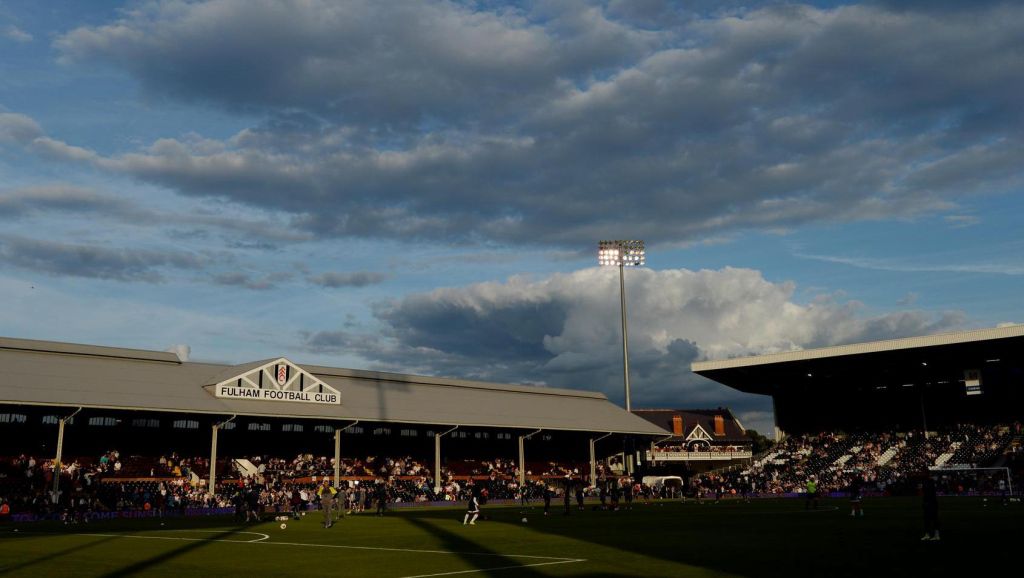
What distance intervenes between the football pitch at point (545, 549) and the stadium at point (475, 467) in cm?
18

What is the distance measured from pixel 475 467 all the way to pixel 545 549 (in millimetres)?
58745

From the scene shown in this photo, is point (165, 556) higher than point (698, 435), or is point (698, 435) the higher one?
point (698, 435)

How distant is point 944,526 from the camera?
2944cm

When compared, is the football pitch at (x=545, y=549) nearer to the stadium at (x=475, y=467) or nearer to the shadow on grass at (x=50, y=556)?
the shadow on grass at (x=50, y=556)

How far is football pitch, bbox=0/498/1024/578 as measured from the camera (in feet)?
60.7

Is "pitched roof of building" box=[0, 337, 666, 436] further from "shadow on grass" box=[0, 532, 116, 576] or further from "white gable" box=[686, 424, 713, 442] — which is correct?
"white gable" box=[686, 424, 713, 442]

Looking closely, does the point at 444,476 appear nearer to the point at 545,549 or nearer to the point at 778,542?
the point at 545,549

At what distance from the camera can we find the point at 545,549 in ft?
77.6

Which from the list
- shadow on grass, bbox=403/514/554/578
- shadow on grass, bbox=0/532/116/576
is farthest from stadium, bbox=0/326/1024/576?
shadow on grass, bbox=0/532/116/576

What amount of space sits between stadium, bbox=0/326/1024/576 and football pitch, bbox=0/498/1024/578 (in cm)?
18

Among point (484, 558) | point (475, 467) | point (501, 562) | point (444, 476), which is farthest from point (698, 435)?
point (501, 562)

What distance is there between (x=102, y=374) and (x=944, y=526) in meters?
52.3

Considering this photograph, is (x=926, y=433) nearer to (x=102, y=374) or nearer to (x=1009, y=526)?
(x=1009, y=526)

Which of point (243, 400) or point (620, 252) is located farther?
point (620, 252)
